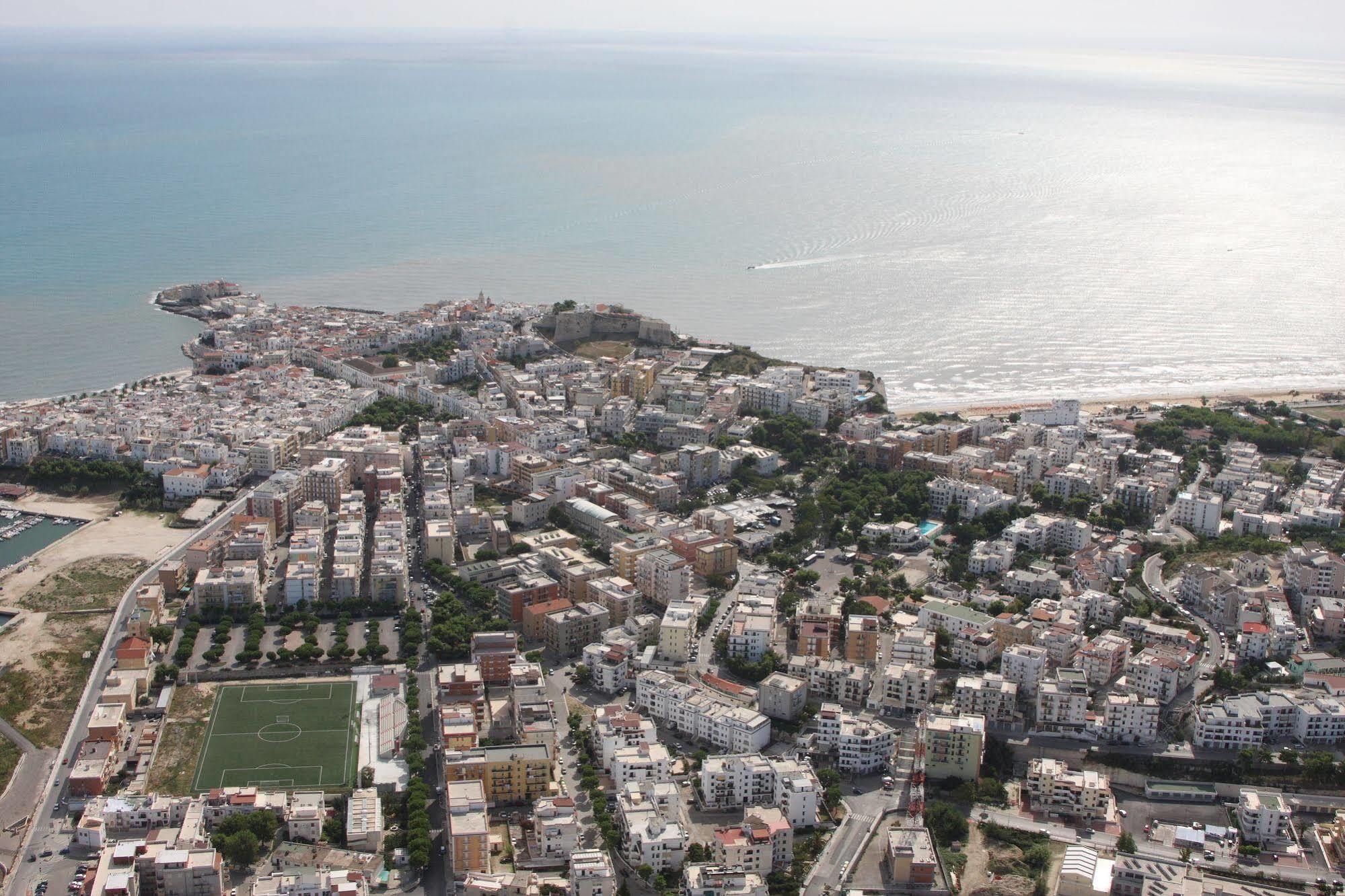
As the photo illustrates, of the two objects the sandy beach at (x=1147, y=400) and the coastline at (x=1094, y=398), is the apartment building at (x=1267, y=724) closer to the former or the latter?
the sandy beach at (x=1147, y=400)

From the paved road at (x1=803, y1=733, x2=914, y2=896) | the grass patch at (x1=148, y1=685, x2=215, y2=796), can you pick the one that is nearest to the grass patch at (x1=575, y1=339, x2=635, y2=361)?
the grass patch at (x1=148, y1=685, x2=215, y2=796)

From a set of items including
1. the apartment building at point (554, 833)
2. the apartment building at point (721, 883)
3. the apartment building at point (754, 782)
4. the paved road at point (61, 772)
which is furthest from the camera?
the apartment building at point (754, 782)

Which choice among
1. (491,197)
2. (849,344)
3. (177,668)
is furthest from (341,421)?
(491,197)

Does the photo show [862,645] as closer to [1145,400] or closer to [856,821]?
[856,821]

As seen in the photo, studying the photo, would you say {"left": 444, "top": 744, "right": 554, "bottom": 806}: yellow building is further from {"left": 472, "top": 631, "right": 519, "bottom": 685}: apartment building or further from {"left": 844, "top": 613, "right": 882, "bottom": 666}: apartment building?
{"left": 844, "top": 613, "right": 882, "bottom": 666}: apartment building

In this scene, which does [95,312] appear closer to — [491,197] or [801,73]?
[491,197]

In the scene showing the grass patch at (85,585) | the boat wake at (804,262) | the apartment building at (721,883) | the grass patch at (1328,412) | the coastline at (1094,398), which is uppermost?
the boat wake at (804,262)

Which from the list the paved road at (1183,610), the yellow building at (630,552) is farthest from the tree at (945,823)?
the yellow building at (630,552)
